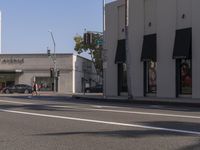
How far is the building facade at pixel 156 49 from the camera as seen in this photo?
37500 millimetres

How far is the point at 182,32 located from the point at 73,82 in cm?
4610

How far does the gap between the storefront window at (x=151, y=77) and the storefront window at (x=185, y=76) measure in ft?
10.2

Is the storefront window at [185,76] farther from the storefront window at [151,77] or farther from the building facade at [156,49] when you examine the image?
the storefront window at [151,77]

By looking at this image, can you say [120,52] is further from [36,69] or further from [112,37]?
[36,69]

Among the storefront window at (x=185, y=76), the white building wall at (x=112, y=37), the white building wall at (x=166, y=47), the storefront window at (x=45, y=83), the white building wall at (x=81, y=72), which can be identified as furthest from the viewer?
the white building wall at (x=81, y=72)

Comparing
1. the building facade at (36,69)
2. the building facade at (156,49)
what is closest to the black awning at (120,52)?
the building facade at (156,49)

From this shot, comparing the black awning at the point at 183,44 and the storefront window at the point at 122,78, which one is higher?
the black awning at the point at 183,44

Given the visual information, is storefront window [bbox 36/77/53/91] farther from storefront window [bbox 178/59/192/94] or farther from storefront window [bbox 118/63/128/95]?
storefront window [bbox 178/59/192/94]

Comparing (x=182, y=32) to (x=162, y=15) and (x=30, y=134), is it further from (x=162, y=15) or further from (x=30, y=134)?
(x=30, y=134)

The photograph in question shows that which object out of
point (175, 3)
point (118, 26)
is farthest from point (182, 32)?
point (118, 26)

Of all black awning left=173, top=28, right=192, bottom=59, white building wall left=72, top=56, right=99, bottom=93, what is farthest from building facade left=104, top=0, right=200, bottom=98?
white building wall left=72, top=56, right=99, bottom=93

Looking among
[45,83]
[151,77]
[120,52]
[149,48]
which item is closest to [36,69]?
[45,83]

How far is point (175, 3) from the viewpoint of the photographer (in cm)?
3894

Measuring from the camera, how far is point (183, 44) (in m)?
37.8
